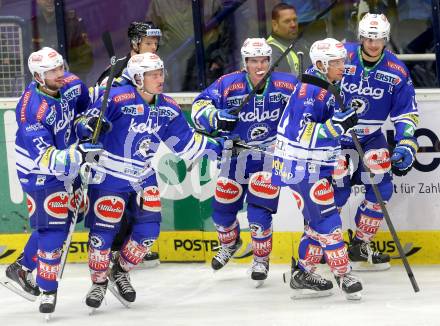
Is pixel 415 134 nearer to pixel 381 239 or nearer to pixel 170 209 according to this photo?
pixel 381 239

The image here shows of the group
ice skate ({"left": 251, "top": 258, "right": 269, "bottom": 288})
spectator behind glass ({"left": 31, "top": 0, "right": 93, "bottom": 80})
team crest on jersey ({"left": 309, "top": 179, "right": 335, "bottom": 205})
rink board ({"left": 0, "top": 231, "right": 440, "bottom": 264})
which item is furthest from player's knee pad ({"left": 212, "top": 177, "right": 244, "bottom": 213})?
spectator behind glass ({"left": 31, "top": 0, "right": 93, "bottom": 80})

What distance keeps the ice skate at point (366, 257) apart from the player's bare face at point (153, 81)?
1.78m

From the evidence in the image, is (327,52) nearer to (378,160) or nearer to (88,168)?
(378,160)

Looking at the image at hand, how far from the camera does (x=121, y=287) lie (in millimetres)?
7633

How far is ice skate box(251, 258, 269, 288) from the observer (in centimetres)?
803

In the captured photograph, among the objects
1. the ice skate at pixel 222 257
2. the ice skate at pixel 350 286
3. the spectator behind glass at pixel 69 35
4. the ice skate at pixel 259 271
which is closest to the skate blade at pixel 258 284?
the ice skate at pixel 259 271

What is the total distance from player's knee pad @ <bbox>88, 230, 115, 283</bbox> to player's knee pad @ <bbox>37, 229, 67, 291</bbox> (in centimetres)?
18

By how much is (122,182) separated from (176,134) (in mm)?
450

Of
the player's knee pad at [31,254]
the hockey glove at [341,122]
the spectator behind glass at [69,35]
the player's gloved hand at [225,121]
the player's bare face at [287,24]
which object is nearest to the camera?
the hockey glove at [341,122]

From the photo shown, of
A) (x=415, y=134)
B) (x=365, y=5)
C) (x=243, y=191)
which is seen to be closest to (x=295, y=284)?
(x=243, y=191)

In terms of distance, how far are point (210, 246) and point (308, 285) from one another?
1.35 metres

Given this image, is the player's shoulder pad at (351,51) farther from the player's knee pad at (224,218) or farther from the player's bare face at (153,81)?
the player's bare face at (153,81)

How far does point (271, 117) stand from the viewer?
314 inches

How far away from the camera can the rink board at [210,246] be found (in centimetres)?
837
